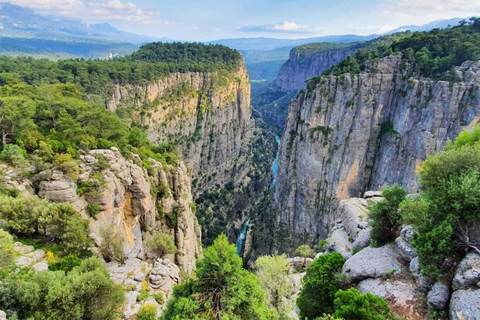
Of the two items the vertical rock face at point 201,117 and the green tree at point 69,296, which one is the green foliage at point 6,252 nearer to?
the green tree at point 69,296

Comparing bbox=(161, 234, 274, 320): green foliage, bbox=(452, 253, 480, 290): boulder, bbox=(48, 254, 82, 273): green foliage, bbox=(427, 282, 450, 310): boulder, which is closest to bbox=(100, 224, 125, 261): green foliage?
bbox=(48, 254, 82, 273): green foliage

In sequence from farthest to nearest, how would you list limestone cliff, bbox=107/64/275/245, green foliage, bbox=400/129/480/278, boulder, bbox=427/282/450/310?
1. limestone cliff, bbox=107/64/275/245
2. green foliage, bbox=400/129/480/278
3. boulder, bbox=427/282/450/310

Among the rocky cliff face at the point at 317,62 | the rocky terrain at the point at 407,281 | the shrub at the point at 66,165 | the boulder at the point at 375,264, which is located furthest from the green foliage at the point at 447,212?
the rocky cliff face at the point at 317,62

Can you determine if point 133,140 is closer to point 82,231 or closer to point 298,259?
point 82,231

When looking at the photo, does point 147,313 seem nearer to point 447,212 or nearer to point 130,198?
point 130,198

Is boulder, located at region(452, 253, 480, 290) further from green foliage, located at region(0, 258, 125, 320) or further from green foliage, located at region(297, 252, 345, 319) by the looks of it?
green foliage, located at region(0, 258, 125, 320)

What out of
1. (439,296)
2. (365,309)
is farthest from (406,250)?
(365,309)
